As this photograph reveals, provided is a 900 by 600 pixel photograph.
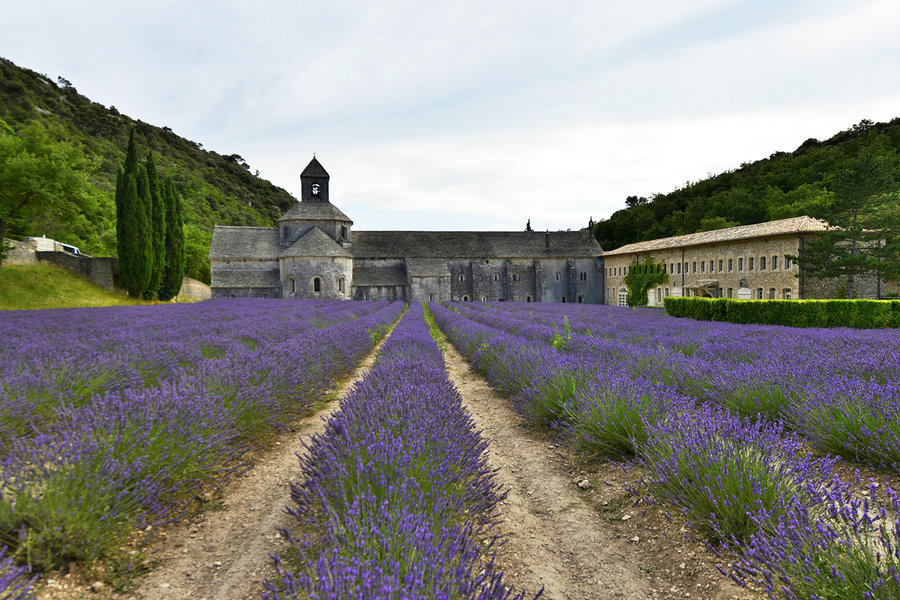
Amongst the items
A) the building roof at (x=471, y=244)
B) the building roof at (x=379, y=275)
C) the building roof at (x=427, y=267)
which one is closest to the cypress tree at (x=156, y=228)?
the building roof at (x=379, y=275)

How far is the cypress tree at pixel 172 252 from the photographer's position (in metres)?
27.3

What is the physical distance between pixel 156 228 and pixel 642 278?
32.5 meters

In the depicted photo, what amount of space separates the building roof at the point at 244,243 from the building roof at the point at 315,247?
8.44 ft

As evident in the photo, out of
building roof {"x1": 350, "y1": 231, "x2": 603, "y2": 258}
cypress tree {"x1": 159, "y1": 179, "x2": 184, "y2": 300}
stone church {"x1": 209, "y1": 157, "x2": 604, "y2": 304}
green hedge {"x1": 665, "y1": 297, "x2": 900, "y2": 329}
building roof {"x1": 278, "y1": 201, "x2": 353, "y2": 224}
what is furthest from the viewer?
building roof {"x1": 350, "y1": 231, "x2": 603, "y2": 258}

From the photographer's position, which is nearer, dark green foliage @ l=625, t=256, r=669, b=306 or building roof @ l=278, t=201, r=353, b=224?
dark green foliage @ l=625, t=256, r=669, b=306

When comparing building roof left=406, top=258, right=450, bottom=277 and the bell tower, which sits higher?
the bell tower

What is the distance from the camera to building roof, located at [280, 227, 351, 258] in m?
33.8

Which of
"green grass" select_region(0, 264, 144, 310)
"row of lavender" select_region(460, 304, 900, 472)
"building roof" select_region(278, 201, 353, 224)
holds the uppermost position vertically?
"building roof" select_region(278, 201, 353, 224)

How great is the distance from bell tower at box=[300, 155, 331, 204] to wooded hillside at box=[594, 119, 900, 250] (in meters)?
36.9

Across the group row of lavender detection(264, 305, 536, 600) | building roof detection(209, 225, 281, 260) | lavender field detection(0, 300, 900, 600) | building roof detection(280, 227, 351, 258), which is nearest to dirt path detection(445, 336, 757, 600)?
lavender field detection(0, 300, 900, 600)

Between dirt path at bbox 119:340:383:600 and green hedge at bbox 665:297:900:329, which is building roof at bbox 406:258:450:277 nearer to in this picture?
green hedge at bbox 665:297:900:329

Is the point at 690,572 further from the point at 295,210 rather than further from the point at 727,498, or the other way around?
the point at 295,210

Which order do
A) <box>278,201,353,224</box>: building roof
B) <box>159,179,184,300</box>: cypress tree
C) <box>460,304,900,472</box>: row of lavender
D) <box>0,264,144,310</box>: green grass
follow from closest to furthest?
<box>460,304,900,472</box>: row of lavender, <box>0,264,144,310</box>: green grass, <box>159,179,184,300</box>: cypress tree, <box>278,201,353,224</box>: building roof

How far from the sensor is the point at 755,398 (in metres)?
3.62
